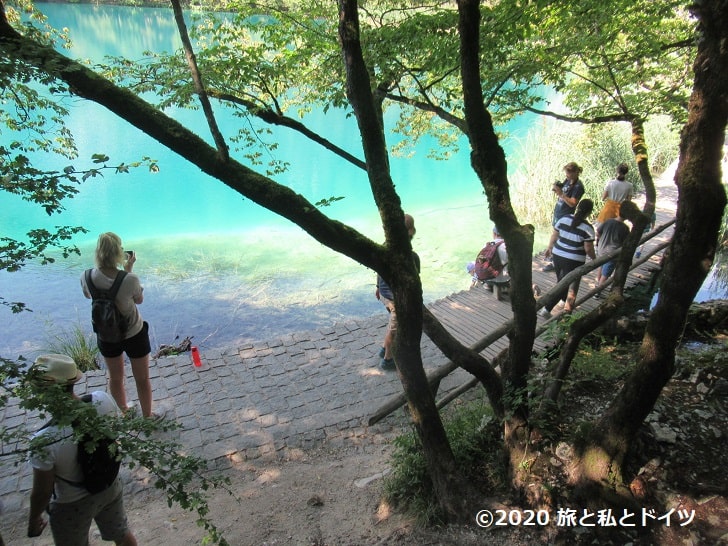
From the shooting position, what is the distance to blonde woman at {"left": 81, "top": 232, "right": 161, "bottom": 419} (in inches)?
154

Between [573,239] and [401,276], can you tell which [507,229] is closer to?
[401,276]

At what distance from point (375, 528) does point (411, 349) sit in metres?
1.45

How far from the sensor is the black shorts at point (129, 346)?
4.21 m

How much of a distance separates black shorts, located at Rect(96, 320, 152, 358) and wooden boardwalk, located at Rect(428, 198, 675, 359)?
3.51m

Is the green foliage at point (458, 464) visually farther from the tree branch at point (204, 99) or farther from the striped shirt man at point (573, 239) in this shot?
the striped shirt man at point (573, 239)

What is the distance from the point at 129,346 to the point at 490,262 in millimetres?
4548

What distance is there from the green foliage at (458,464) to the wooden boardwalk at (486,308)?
1755 mm

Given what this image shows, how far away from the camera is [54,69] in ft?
7.19

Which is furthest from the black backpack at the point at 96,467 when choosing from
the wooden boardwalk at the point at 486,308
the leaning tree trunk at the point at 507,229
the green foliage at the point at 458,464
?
the wooden boardwalk at the point at 486,308

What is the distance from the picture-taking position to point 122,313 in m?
4.05

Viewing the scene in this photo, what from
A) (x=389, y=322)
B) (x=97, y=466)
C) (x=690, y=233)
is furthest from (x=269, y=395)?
(x=690, y=233)

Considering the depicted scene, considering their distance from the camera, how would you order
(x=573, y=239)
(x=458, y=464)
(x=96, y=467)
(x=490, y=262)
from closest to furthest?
(x=96, y=467), (x=458, y=464), (x=573, y=239), (x=490, y=262)

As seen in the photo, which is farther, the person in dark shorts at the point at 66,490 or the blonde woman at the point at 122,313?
the blonde woman at the point at 122,313

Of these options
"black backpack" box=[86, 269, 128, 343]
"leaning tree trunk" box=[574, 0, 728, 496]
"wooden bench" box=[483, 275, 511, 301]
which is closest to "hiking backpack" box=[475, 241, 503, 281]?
"wooden bench" box=[483, 275, 511, 301]
